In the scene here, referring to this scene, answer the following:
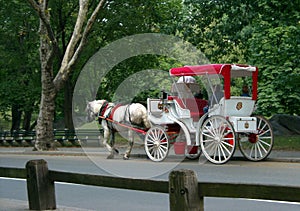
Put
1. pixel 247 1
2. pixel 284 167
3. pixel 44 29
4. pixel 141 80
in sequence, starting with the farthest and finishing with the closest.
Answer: pixel 44 29 < pixel 247 1 < pixel 141 80 < pixel 284 167

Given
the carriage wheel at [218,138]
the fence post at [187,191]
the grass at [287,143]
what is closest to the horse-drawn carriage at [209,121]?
the carriage wheel at [218,138]

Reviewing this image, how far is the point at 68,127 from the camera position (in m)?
39.6

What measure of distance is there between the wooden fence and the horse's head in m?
12.4

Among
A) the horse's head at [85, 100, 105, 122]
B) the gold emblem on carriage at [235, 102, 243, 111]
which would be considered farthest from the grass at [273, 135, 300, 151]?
the horse's head at [85, 100, 105, 122]

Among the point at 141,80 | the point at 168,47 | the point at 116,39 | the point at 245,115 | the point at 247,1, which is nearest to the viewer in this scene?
the point at 245,115

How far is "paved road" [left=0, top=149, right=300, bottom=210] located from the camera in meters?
10.1

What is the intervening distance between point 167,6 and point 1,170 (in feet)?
105

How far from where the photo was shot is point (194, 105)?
1814 cm

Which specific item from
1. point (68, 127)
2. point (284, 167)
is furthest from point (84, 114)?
point (68, 127)

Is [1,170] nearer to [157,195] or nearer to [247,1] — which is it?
[157,195]

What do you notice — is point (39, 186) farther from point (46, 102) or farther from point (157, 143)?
point (46, 102)

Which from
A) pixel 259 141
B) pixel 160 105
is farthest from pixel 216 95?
pixel 259 141

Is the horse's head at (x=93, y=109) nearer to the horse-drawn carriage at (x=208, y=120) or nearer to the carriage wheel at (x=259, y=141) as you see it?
the horse-drawn carriage at (x=208, y=120)

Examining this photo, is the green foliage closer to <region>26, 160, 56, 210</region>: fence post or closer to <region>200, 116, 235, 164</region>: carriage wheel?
<region>200, 116, 235, 164</region>: carriage wheel
